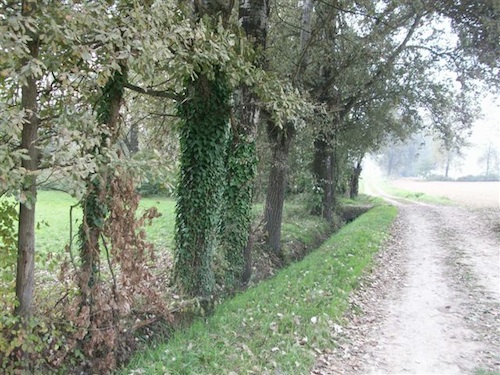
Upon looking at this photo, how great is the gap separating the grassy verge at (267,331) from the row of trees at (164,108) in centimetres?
70

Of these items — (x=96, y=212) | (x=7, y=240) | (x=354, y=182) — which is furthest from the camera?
(x=354, y=182)

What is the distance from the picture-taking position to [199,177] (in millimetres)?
7648

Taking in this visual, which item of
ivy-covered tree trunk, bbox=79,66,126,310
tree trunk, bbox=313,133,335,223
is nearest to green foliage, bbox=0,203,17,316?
ivy-covered tree trunk, bbox=79,66,126,310

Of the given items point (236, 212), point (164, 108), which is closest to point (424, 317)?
point (236, 212)

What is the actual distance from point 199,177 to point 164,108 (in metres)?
2.60

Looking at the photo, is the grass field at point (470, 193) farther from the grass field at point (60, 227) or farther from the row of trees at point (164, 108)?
the grass field at point (60, 227)

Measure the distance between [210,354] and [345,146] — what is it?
1779 cm

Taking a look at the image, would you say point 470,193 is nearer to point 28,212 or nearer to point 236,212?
point 236,212

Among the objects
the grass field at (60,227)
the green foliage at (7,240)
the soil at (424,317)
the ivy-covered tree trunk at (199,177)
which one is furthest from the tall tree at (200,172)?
the green foliage at (7,240)

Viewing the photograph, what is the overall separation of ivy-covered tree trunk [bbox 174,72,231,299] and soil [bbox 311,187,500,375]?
290cm

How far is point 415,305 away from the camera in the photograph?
24.9ft

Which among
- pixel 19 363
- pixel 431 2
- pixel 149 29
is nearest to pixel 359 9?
pixel 431 2

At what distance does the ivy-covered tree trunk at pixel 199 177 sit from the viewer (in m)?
7.55

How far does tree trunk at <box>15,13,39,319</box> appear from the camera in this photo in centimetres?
418
